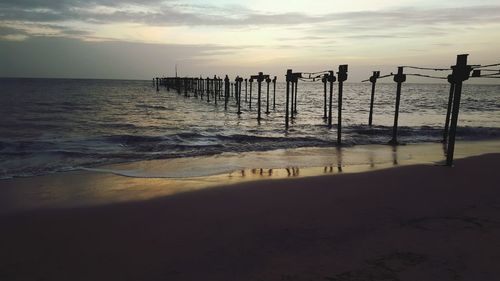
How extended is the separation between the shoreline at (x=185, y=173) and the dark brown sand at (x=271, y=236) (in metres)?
0.75

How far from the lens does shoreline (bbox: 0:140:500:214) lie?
712 centimetres

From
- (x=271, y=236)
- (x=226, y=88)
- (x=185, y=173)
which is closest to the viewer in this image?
(x=271, y=236)

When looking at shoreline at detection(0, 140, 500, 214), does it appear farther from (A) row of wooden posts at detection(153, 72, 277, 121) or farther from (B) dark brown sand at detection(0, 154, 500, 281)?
(A) row of wooden posts at detection(153, 72, 277, 121)

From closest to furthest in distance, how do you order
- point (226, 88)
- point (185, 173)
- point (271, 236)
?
point (271, 236) < point (185, 173) < point (226, 88)

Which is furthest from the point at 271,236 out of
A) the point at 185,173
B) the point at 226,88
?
the point at 226,88

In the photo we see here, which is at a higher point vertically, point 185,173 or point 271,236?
point 271,236

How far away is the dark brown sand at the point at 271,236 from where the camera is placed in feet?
13.5

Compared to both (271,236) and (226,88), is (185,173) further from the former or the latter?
(226,88)

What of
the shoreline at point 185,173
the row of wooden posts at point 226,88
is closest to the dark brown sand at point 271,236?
the shoreline at point 185,173

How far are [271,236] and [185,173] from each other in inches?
187

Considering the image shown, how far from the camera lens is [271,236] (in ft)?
16.5

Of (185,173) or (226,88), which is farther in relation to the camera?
(226,88)

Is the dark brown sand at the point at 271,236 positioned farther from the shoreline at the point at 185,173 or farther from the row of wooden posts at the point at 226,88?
the row of wooden posts at the point at 226,88

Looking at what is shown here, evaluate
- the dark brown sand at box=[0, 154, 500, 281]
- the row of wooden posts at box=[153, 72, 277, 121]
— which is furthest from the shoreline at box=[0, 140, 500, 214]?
the row of wooden posts at box=[153, 72, 277, 121]
